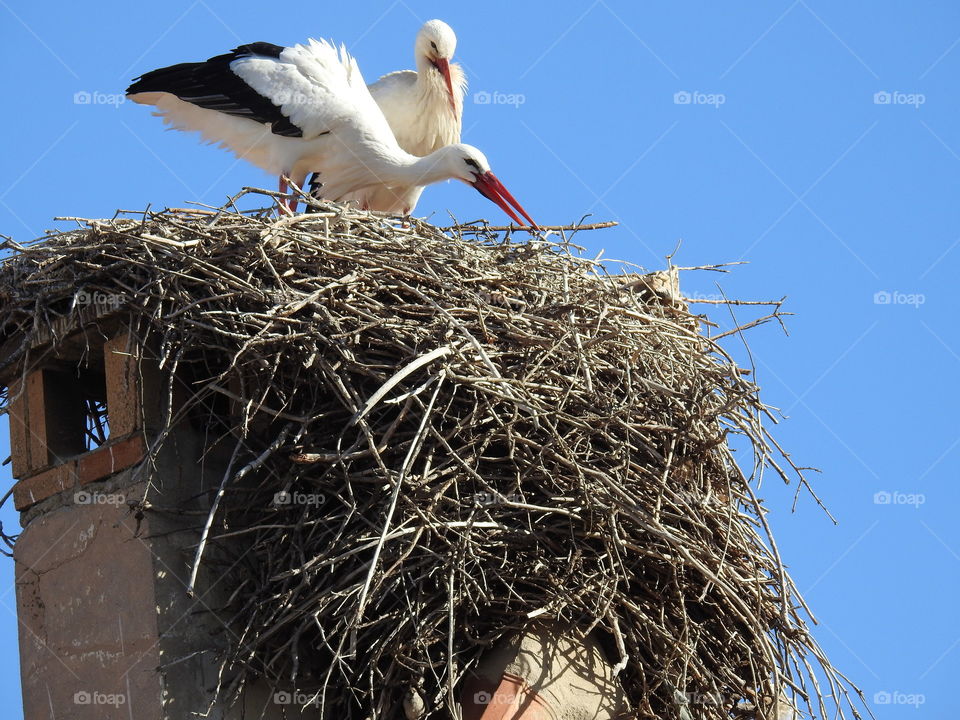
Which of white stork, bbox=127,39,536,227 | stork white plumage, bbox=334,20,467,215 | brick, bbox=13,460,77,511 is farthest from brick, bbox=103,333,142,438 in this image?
stork white plumage, bbox=334,20,467,215

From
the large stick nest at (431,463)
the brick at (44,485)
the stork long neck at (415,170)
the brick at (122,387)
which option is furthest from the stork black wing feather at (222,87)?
the brick at (44,485)

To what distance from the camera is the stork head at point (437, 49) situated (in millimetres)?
6660

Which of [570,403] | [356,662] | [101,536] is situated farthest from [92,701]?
[570,403]

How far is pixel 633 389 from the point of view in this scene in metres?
3.99

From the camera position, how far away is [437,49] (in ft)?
21.9

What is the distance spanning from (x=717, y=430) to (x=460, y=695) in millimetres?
1086

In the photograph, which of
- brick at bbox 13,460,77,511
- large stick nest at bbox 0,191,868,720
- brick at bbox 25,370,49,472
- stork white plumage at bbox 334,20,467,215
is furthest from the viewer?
stork white plumage at bbox 334,20,467,215

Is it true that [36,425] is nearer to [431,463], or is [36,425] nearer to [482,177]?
[431,463]

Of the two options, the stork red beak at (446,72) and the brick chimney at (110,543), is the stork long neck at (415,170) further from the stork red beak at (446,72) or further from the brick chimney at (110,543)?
the brick chimney at (110,543)

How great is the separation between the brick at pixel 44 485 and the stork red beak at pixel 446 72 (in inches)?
126

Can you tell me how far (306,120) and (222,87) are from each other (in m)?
0.49

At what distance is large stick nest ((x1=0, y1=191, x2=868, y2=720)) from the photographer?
3.59 m

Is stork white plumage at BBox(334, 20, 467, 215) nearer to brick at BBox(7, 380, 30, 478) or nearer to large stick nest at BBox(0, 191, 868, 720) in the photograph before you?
large stick nest at BBox(0, 191, 868, 720)

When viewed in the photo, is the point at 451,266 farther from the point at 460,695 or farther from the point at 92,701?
the point at 92,701
